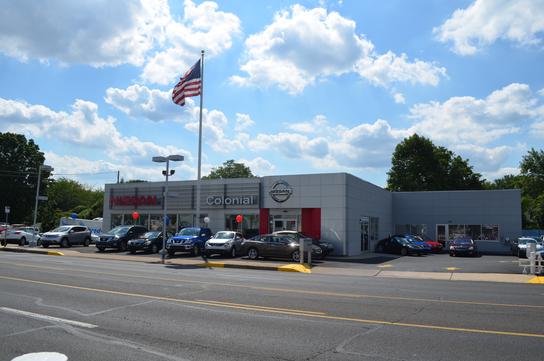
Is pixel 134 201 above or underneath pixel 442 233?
above

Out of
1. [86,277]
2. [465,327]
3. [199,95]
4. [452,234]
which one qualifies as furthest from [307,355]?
[452,234]

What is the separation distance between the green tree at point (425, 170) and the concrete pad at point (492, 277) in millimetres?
41307

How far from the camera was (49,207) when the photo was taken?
237 feet

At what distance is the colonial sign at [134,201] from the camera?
37688 mm

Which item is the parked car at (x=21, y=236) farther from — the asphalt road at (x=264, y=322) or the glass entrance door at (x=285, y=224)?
the asphalt road at (x=264, y=322)

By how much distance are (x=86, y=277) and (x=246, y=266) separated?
28.4ft

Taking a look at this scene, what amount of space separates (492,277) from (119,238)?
2331 cm

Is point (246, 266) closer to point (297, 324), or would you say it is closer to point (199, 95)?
point (199, 95)

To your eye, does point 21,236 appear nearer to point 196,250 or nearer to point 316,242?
point 196,250

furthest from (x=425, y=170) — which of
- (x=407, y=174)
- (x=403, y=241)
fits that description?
(x=403, y=241)

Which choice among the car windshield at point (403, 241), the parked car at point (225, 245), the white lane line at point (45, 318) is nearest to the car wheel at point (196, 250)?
the parked car at point (225, 245)

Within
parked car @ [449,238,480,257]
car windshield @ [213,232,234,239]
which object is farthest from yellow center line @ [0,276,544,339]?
parked car @ [449,238,480,257]

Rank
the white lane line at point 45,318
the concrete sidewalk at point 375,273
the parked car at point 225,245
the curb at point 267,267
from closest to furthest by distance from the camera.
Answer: the white lane line at point 45,318, the concrete sidewalk at point 375,273, the curb at point 267,267, the parked car at point 225,245

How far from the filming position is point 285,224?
3225 cm
